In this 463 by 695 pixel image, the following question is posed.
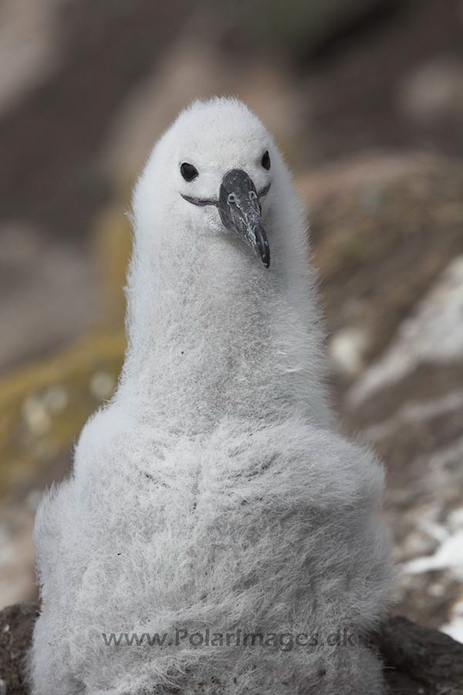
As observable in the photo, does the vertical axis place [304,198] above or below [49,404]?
above

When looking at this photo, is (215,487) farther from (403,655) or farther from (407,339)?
(407,339)

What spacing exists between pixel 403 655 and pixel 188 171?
1.76 m

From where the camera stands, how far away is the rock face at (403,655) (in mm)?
3668

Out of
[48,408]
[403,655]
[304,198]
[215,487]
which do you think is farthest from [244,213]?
[304,198]

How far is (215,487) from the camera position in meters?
3.03

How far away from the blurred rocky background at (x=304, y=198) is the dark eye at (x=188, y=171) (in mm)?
1228

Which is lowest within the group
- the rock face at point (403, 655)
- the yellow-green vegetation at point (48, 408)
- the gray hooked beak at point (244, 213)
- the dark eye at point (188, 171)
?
the rock face at point (403, 655)

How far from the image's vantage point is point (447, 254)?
660cm

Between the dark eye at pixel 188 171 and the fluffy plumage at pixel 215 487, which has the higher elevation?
the dark eye at pixel 188 171

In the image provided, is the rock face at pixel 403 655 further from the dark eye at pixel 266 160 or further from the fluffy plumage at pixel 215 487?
the dark eye at pixel 266 160

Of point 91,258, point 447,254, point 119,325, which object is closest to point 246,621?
point 447,254

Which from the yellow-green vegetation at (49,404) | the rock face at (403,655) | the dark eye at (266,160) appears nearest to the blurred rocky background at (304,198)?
the yellow-green vegetation at (49,404)

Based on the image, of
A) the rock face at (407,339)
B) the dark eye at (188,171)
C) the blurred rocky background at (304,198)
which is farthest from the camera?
the blurred rocky background at (304,198)

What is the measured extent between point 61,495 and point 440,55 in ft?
49.6
